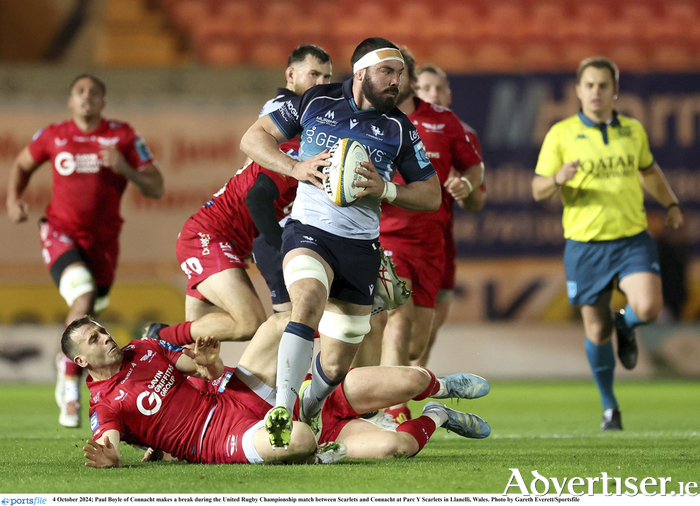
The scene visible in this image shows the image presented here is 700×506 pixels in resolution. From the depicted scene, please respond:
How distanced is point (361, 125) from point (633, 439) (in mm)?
2661

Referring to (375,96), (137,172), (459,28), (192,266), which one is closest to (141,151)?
(137,172)

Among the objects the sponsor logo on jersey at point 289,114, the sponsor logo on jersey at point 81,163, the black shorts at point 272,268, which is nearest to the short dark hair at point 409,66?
the black shorts at point 272,268

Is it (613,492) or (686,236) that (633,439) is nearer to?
(613,492)

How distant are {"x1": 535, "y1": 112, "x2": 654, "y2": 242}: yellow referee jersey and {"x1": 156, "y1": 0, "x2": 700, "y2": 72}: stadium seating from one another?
8.04m

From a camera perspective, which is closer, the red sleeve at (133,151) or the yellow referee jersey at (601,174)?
the yellow referee jersey at (601,174)

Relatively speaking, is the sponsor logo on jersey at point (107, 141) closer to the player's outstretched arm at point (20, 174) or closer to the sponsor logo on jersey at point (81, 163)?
the sponsor logo on jersey at point (81, 163)

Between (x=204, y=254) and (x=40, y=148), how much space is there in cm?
245

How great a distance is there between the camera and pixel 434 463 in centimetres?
459

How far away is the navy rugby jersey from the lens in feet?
15.7

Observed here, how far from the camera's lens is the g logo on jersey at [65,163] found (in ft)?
25.3

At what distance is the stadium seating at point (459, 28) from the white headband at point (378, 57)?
10259 mm

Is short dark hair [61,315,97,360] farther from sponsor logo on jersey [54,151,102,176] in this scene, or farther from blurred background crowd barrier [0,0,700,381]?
blurred background crowd barrier [0,0,700,381]

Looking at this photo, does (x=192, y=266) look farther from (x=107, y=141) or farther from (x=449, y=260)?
(x=449, y=260)

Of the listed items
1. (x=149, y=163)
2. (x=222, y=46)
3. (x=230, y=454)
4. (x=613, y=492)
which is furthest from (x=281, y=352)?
(x=222, y=46)
